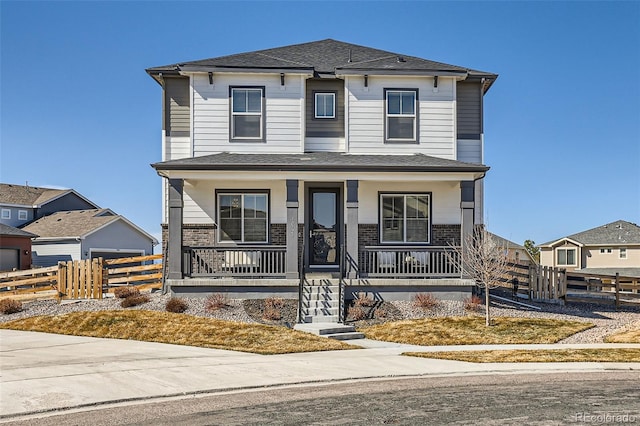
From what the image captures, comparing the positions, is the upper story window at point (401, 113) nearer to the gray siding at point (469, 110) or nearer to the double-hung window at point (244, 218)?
the gray siding at point (469, 110)

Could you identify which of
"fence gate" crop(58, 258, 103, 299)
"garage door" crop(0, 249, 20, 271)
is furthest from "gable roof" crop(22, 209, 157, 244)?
"fence gate" crop(58, 258, 103, 299)

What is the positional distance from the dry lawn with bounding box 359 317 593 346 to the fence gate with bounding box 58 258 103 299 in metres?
9.29

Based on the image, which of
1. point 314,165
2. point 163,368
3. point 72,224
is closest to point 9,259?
point 72,224

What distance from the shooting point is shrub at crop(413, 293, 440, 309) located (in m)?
19.1

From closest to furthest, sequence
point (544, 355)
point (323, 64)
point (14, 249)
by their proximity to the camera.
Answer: point (544, 355)
point (323, 64)
point (14, 249)

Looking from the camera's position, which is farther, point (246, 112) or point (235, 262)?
point (246, 112)

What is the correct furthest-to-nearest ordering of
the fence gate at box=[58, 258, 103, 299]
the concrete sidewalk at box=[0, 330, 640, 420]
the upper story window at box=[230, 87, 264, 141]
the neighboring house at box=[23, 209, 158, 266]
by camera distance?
the neighboring house at box=[23, 209, 158, 266]
the upper story window at box=[230, 87, 264, 141]
the fence gate at box=[58, 258, 103, 299]
the concrete sidewalk at box=[0, 330, 640, 420]

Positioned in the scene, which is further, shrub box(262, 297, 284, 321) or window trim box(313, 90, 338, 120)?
window trim box(313, 90, 338, 120)

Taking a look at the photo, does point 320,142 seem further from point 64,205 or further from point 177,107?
point 64,205

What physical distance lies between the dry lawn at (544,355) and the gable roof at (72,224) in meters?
31.2

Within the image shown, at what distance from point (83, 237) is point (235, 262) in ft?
74.1

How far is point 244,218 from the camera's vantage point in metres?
21.6

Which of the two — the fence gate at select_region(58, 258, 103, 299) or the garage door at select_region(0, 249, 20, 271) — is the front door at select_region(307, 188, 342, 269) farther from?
the garage door at select_region(0, 249, 20, 271)

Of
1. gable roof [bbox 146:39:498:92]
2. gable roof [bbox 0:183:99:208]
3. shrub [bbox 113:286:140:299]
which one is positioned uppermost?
gable roof [bbox 146:39:498:92]
